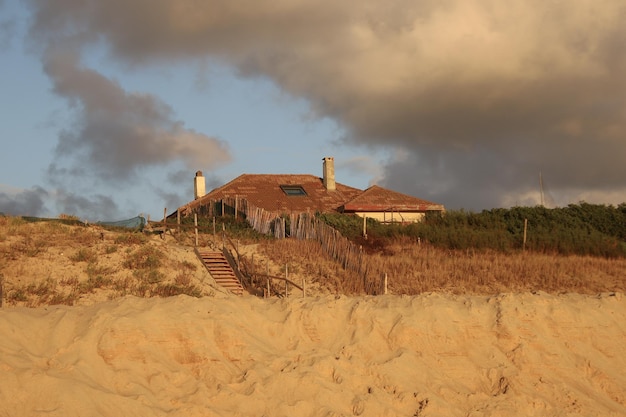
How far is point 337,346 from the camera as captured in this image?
9.59 m

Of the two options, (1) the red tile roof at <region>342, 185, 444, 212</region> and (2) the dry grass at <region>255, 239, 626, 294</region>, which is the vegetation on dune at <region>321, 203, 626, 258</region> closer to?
(1) the red tile roof at <region>342, 185, 444, 212</region>

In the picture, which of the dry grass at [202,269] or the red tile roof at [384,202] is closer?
the dry grass at [202,269]

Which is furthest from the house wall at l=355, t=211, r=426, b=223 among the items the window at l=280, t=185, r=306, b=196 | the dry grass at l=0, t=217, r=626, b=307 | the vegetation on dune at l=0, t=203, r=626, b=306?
the dry grass at l=0, t=217, r=626, b=307

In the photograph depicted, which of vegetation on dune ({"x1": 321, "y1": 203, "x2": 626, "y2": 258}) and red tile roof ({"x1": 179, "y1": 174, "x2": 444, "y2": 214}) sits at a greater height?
red tile roof ({"x1": 179, "y1": 174, "x2": 444, "y2": 214})

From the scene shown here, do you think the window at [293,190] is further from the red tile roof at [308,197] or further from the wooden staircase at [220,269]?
the wooden staircase at [220,269]

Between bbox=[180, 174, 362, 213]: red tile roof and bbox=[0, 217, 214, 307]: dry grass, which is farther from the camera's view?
bbox=[180, 174, 362, 213]: red tile roof

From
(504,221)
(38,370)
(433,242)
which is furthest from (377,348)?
(504,221)

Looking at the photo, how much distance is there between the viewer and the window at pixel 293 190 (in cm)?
4029

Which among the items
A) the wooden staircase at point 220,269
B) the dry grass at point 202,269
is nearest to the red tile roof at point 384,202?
the dry grass at point 202,269

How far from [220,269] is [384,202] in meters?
15.1

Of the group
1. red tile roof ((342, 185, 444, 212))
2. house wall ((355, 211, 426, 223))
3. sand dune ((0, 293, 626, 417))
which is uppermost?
red tile roof ((342, 185, 444, 212))

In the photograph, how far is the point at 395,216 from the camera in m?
38.2

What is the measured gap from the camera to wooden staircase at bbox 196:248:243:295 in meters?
23.5

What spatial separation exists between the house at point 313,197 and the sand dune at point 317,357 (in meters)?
25.4
